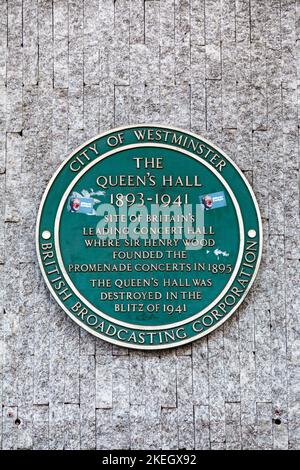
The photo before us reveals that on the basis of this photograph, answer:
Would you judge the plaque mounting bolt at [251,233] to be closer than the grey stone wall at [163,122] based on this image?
No

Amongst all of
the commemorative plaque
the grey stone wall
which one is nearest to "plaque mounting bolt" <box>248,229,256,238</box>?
the commemorative plaque

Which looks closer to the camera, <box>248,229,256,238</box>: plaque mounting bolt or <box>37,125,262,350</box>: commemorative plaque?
<box>37,125,262,350</box>: commemorative plaque

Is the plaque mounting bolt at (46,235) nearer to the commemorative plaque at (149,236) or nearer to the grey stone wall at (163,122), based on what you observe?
the commemorative plaque at (149,236)

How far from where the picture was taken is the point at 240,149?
8625 millimetres

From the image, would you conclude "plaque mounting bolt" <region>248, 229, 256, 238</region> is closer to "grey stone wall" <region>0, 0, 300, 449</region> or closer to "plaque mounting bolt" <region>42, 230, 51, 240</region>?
"grey stone wall" <region>0, 0, 300, 449</region>

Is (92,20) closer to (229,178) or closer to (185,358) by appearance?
(229,178)

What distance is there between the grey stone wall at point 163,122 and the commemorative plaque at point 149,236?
0.15 metres

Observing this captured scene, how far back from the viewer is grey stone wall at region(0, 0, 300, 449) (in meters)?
8.20

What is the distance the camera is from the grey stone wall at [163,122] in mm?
8203

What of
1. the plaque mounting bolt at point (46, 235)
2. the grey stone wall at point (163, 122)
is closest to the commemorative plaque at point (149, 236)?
the plaque mounting bolt at point (46, 235)

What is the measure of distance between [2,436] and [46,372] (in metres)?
0.68

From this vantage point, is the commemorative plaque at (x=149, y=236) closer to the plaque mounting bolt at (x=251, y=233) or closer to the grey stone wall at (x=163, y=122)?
the plaque mounting bolt at (x=251, y=233)

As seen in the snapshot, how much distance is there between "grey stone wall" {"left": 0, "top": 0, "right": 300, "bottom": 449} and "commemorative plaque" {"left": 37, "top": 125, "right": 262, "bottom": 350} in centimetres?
15

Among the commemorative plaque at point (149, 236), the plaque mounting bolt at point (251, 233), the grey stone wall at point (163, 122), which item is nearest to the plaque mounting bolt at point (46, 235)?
the commemorative plaque at point (149, 236)
